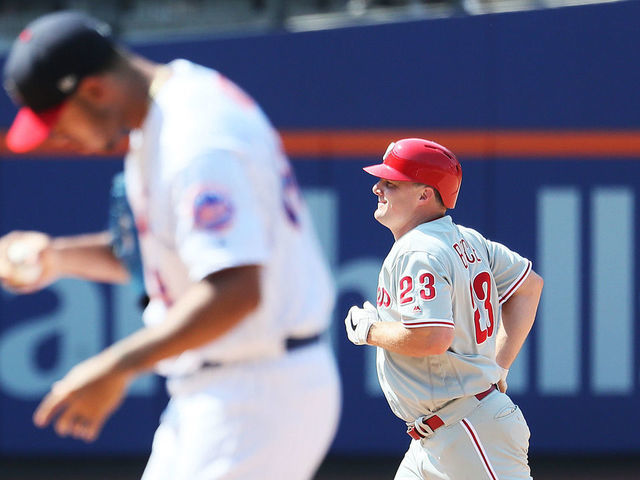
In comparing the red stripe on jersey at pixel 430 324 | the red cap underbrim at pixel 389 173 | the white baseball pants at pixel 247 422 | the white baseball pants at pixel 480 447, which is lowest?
the white baseball pants at pixel 480 447

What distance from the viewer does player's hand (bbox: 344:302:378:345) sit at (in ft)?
10.1

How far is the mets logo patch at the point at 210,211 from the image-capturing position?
2.04 m

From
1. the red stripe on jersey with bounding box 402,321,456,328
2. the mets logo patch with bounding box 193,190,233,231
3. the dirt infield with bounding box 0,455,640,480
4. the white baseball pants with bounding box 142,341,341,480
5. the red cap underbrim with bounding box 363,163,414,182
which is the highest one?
the red cap underbrim with bounding box 363,163,414,182

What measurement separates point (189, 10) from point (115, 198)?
230 inches

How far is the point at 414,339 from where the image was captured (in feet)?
9.68

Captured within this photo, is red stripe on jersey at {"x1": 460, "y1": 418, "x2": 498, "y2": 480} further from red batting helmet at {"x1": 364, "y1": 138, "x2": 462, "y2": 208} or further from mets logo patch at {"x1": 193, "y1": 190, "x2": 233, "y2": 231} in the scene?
mets logo patch at {"x1": 193, "y1": 190, "x2": 233, "y2": 231}

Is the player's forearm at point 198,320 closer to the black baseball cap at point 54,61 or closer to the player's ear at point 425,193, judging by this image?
the black baseball cap at point 54,61

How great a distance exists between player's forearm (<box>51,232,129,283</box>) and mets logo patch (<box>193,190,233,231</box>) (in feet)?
2.44

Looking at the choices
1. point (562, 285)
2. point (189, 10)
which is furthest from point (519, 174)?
point (189, 10)

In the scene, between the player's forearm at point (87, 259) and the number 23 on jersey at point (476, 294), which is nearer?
the player's forearm at point (87, 259)

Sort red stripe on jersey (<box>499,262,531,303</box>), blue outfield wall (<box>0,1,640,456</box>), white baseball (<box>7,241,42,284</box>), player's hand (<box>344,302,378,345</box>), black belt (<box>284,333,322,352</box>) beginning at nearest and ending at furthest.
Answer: black belt (<box>284,333,322,352</box>), white baseball (<box>7,241,42,284</box>), player's hand (<box>344,302,378,345</box>), red stripe on jersey (<box>499,262,531,303</box>), blue outfield wall (<box>0,1,640,456</box>)

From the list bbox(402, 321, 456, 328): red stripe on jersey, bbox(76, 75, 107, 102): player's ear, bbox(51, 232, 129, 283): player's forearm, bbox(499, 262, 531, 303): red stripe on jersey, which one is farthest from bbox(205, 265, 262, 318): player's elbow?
bbox(499, 262, 531, 303): red stripe on jersey

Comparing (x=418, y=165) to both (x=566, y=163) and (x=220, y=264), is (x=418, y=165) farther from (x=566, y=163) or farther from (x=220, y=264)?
(x=566, y=163)

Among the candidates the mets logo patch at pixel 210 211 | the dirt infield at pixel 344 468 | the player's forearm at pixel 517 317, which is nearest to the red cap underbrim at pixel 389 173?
the player's forearm at pixel 517 317
